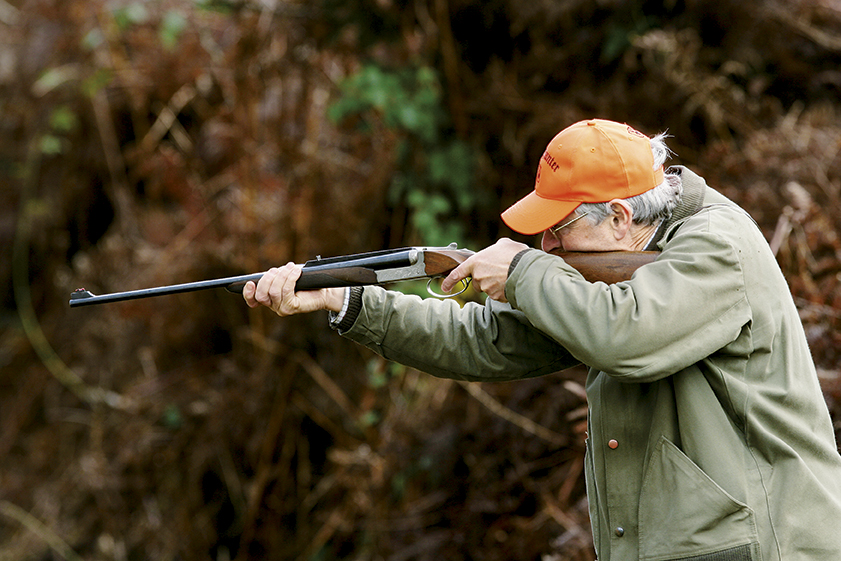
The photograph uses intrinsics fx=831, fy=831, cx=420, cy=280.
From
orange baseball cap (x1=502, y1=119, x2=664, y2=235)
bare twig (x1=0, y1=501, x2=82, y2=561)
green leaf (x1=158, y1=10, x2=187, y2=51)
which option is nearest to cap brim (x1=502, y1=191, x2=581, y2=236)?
orange baseball cap (x1=502, y1=119, x2=664, y2=235)

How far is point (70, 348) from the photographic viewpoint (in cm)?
859

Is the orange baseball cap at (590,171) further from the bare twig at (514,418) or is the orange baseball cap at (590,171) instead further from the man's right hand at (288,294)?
the bare twig at (514,418)

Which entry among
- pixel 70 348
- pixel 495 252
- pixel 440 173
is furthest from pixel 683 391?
pixel 70 348

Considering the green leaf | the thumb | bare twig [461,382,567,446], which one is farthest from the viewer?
the green leaf

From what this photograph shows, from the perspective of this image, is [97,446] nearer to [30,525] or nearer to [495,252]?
[30,525]

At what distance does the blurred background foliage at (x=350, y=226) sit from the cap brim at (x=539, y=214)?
1931 mm

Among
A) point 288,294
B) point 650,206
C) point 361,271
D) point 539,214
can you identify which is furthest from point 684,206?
point 288,294

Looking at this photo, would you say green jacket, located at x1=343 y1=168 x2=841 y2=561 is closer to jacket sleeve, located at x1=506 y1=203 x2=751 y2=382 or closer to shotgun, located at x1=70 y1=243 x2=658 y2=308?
jacket sleeve, located at x1=506 y1=203 x2=751 y2=382

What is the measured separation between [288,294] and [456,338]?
607 mm

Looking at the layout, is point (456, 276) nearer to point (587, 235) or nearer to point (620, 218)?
point (587, 235)

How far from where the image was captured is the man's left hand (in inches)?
101

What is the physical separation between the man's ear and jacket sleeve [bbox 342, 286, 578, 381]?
49cm

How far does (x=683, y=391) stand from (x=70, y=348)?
25.0 ft

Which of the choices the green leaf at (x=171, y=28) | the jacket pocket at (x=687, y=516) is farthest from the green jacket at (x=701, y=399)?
the green leaf at (x=171, y=28)
